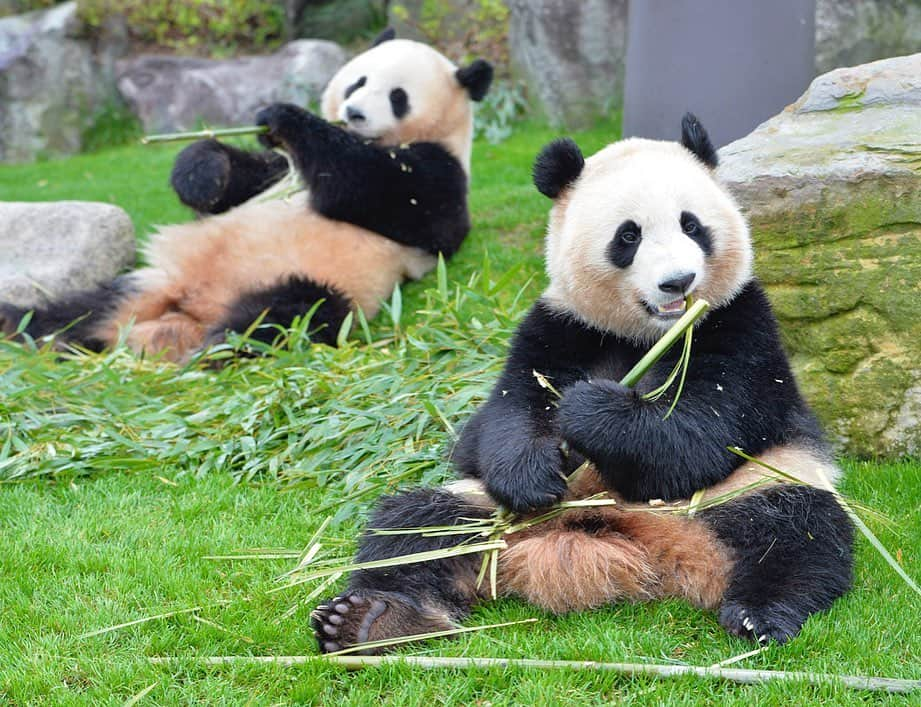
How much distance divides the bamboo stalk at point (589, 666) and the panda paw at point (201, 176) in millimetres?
4057

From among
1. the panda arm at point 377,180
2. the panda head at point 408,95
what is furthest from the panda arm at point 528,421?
the panda head at point 408,95

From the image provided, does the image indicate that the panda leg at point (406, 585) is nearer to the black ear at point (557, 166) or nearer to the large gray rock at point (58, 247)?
the black ear at point (557, 166)

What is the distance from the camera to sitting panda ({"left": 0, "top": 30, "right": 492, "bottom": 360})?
5.91m

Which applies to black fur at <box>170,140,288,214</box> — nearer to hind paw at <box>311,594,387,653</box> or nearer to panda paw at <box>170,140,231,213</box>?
panda paw at <box>170,140,231,213</box>

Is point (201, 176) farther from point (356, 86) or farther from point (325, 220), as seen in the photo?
point (356, 86)

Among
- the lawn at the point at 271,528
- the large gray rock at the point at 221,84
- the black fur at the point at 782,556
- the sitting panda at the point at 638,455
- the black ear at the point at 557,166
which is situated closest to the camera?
the lawn at the point at 271,528

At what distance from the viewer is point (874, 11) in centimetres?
795

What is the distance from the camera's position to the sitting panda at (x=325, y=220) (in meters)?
5.91

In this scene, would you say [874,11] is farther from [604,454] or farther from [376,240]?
[604,454]

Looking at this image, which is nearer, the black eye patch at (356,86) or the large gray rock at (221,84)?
the black eye patch at (356,86)

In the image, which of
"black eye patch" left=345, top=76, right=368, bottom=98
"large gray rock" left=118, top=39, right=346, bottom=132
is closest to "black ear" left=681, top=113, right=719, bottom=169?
"black eye patch" left=345, top=76, right=368, bottom=98

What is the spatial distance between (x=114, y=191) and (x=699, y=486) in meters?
6.75

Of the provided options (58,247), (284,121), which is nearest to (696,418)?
(284,121)

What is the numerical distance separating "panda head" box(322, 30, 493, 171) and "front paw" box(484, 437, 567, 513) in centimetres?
363
